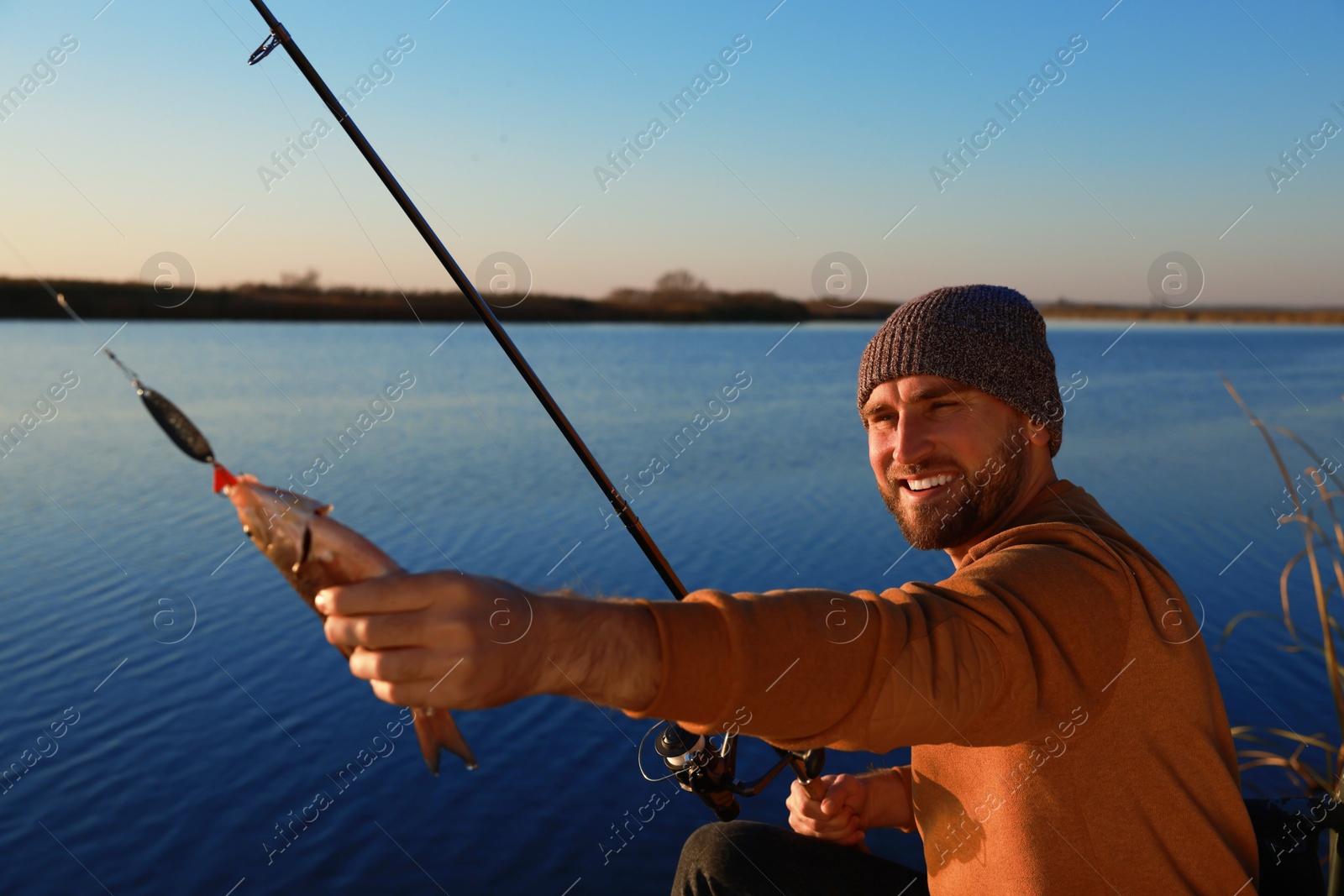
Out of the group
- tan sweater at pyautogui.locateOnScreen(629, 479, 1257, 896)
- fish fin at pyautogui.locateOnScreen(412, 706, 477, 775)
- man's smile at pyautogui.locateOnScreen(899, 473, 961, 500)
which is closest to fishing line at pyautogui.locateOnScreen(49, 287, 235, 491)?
fish fin at pyautogui.locateOnScreen(412, 706, 477, 775)

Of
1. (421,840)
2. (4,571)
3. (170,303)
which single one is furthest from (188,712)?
(170,303)

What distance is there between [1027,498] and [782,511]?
29.2 ft

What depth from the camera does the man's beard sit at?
230cm

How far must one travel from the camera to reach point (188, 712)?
6.40 m

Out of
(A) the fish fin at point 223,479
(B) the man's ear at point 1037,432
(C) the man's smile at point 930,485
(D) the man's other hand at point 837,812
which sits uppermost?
(A) the fish fin at point 223,479

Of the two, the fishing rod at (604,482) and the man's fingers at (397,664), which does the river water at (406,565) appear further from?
the fishing rod at (604,482)

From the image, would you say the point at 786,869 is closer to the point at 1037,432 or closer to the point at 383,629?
the point at 1037,432

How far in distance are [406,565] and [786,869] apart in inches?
246

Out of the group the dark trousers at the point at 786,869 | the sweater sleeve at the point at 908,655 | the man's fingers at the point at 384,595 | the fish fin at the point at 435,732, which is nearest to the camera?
the man's fingers at the point at 384,595

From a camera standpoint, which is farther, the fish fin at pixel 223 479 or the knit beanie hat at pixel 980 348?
the knit beanie hat at pixel 980 348

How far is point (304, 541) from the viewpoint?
3.33 feet

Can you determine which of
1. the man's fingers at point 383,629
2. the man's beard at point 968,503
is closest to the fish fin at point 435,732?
the man's fingers at point 383,629

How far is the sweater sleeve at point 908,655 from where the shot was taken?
1209 millimetres

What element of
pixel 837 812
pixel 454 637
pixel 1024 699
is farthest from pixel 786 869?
pixel 454 637
